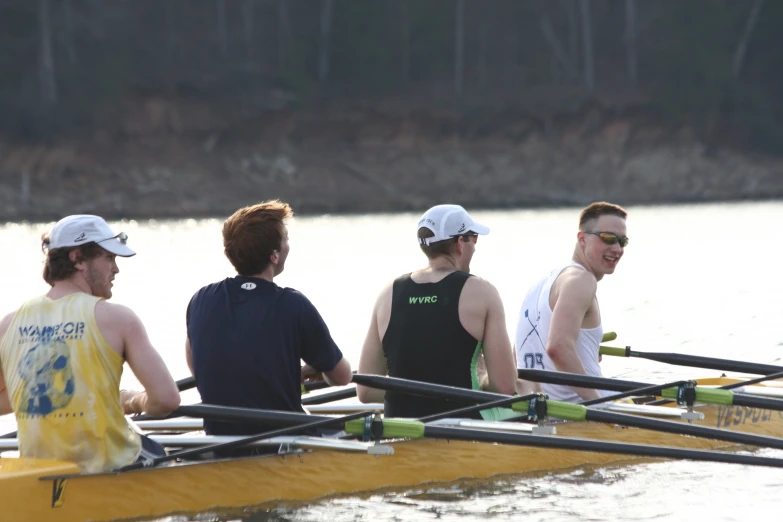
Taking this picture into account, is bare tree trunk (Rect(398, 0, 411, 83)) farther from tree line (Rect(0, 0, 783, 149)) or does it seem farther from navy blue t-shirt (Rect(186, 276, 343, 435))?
navy blue t-shirt (Rect(186, 276, 343, 435))

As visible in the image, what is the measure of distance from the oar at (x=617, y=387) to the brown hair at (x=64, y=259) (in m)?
3.09

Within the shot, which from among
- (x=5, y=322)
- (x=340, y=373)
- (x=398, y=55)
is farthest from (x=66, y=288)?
(x=398, y=55)

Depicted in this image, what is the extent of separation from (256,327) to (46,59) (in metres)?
45.5

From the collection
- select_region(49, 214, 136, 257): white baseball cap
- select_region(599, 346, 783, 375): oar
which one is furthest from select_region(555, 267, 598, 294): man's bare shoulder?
select_region(49, 214, 136, 257): white baseball cap

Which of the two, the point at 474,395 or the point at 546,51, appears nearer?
the point at 474,395

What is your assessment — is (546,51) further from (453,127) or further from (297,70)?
(297,70)

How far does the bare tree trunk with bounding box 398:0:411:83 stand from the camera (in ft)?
184

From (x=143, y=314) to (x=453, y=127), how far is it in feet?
118

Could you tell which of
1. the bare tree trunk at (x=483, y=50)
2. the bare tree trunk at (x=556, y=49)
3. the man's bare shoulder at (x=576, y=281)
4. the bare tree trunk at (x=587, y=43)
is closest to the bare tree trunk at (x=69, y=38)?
the bare tree trunk at (x=483, y=50)

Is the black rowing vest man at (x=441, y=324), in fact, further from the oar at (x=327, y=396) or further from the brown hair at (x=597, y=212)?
the oar at (x=327, y=396)

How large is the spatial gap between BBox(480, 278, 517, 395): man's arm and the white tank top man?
2.22 feet

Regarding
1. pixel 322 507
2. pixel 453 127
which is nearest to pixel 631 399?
pixel 322 507

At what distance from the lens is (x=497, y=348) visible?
7168 millimetres

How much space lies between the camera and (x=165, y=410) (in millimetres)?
6223
